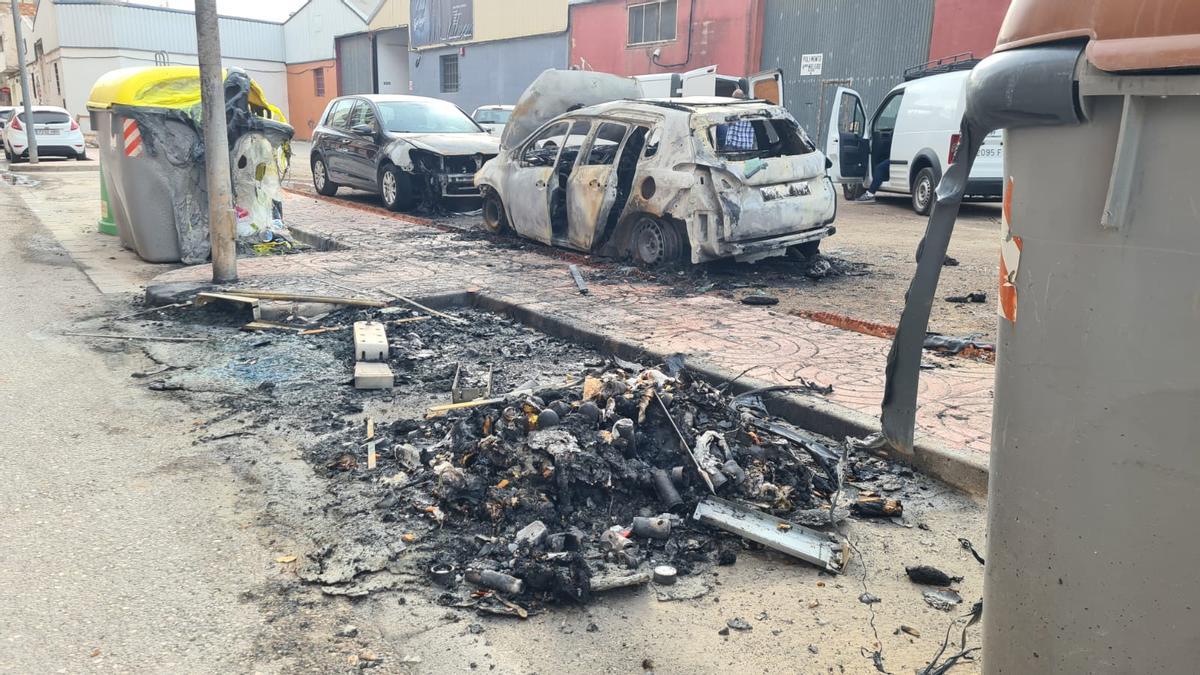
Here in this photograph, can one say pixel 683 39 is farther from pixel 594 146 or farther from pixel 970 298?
pixel 970 298

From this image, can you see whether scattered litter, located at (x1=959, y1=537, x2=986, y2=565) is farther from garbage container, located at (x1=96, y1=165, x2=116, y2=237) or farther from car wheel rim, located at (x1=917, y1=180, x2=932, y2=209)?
car wheel rim, located at (x1=917, y1=180, x2=932, y2=209)

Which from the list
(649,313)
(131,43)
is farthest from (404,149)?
(131,43)

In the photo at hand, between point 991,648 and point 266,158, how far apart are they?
9422 mm

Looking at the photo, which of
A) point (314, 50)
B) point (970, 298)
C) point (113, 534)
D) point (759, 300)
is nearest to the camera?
point (113, 534)

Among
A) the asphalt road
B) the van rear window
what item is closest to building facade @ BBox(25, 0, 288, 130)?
the van rear window

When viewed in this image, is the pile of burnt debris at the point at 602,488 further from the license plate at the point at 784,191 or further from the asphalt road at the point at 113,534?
the license plate at the point at 784,191

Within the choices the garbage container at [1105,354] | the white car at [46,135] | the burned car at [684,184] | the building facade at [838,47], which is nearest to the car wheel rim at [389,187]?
the burned car at [684,184]

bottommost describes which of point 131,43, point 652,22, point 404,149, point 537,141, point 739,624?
point 739,624

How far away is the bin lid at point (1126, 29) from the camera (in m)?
1.53

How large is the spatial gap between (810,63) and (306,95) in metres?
32.8

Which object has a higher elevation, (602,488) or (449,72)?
(449,72)

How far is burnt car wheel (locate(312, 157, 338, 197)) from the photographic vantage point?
52.7 ft

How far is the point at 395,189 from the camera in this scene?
13836mm

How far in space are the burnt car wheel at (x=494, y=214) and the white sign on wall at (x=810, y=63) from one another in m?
13.0
